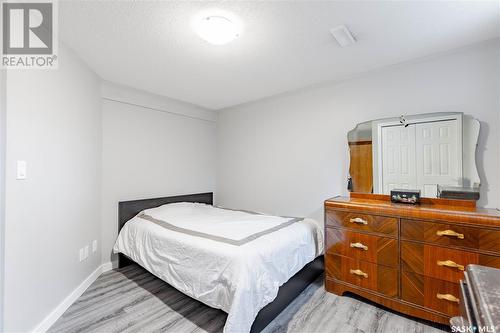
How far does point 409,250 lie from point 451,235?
32 cm


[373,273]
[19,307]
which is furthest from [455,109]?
[19,307]

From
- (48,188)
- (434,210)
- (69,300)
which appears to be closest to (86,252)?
(69,300)

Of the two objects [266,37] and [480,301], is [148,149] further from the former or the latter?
[480,301]

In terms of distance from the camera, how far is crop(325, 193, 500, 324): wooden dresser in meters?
1.71

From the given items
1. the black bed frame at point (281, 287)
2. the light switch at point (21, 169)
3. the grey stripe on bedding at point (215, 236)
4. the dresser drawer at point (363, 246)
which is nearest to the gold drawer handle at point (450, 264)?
the dresser drawer at point (363, 246)

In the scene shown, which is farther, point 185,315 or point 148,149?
point 148,149

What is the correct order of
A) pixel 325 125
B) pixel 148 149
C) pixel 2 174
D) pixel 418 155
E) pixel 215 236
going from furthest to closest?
pixel 148 149 → pixel 325 125 → pixel 418 155 → pixel 215 236 → pixel 2 174

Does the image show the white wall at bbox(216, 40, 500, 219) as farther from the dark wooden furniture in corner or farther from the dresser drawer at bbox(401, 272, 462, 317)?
the dark wooden furniture in corner

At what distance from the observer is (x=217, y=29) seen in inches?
67.4

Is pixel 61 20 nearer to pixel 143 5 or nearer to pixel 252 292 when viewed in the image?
pixel 143 5

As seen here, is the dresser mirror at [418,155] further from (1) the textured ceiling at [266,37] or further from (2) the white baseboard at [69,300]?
(2) the white baseboard at [69,300]

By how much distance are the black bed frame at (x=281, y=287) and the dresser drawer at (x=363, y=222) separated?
1.93 feet

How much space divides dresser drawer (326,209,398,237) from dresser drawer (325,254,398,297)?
0.32 metres

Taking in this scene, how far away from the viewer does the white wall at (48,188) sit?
152 centimetres
